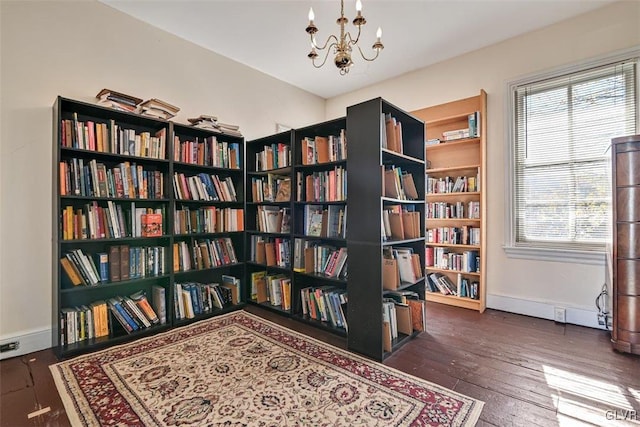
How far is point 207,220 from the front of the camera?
3086mm

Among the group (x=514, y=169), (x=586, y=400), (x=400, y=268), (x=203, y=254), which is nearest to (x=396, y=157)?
(x=400, y=268)

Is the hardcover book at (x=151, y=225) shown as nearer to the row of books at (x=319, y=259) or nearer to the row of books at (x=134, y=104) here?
the row of books at (x=134, y=104)

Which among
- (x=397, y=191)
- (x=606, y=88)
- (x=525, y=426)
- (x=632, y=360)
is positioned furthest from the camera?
(x=606, y=88)

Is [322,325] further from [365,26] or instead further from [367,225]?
[365,26]

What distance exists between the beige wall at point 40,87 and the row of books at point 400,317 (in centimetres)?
275

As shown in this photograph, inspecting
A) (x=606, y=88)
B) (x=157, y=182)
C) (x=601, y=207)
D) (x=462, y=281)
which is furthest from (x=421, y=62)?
(x=157, y=182)

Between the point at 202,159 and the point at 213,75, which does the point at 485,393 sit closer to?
the point at 202,159

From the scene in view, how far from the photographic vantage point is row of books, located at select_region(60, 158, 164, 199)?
223 cm

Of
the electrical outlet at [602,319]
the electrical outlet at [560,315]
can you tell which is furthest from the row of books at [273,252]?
the electrical outlet at [602,319]

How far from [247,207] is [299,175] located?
939 mm

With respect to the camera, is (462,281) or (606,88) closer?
(606,88)

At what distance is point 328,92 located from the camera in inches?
187

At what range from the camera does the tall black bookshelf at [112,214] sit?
7.25 ft

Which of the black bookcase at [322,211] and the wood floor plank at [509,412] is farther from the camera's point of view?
the black bookcase at [322,211]
